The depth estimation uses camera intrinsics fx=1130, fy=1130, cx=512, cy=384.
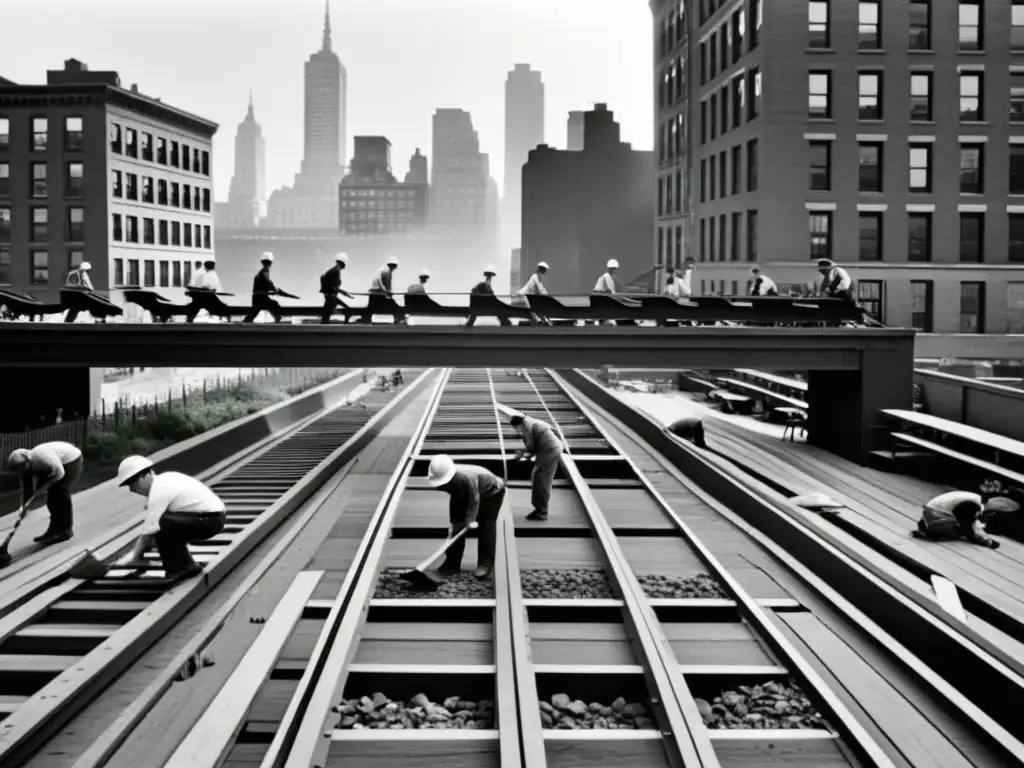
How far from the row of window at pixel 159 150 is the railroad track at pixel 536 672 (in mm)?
64498

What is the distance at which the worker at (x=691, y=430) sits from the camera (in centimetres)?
2405

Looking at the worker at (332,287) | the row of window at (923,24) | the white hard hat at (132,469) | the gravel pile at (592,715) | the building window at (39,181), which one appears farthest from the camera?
the building window at (39,181)

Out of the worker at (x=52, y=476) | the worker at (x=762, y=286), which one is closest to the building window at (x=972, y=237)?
the worker at (x=762, y=286)

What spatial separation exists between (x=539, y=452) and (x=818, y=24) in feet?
117

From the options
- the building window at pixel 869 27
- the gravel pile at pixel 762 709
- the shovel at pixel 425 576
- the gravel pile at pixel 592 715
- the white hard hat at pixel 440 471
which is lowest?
the gravel pile at pixel 592 715

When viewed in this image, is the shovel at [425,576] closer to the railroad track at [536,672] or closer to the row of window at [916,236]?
the railroad track at [536,672]

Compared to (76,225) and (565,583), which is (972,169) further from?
(76,225)

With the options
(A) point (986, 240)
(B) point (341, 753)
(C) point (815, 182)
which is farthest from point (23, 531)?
(A) point (986, 240)

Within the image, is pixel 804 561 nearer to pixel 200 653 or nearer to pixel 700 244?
pixel 200 653

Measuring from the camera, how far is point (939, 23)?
148 ft

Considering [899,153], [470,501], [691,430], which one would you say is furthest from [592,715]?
[899,153]

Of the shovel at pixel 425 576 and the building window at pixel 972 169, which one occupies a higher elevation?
the building window at pixel 972 169

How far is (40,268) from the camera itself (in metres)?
73.4

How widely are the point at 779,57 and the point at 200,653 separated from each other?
1615 inches
